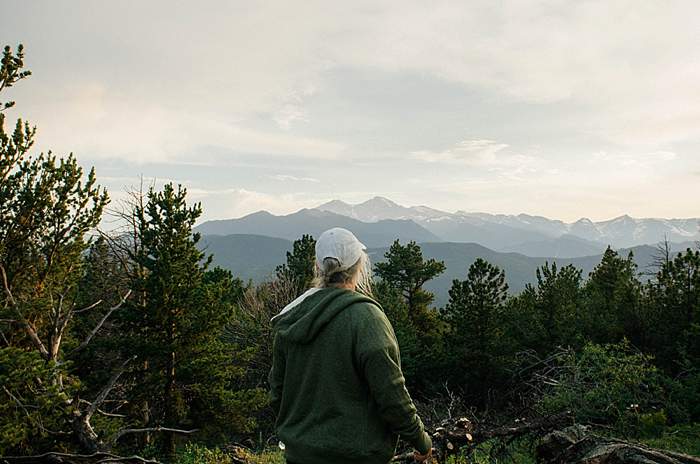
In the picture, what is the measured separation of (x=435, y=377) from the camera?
24047 mm

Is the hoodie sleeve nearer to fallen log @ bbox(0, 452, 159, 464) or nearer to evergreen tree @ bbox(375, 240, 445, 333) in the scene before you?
fallen log @ bbox(0, 452, 159, 464)

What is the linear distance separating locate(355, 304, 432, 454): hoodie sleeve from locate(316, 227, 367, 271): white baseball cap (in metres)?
0.33

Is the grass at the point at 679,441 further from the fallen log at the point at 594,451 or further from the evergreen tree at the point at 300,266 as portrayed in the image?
the evergreen tree at the point at 300,266

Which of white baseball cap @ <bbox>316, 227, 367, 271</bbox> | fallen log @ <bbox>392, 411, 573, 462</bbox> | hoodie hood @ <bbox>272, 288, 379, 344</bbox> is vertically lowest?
fallen log @ <bbox>392, 411, 573, 462</bbox>

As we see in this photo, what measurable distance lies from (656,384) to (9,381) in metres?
15.7

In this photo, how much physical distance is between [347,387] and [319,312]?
44 cm

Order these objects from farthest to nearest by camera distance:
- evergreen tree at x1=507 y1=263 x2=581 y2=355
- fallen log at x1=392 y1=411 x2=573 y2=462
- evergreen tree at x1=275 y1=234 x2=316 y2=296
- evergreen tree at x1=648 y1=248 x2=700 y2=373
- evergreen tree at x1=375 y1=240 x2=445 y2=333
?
evergreen tree at x1=375 y1=240 x2=445 y2=333, evergreen tree at x1=275 y1=234 x2=316 y2=296, evergreen tree at x1=507 y1=263 x2=581 y2=355, evergreen tree at x1=648 y1=248 x2=700 y2=373, fallen log at x1=392 y1=411 x2=573 y2=462

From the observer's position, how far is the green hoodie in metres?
2.45

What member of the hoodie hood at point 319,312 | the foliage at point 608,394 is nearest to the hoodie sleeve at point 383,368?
the hoodie hood at point 319,312

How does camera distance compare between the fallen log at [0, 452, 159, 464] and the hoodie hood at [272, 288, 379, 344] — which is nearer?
the hoodie hood at [272, 288, 379, 344]

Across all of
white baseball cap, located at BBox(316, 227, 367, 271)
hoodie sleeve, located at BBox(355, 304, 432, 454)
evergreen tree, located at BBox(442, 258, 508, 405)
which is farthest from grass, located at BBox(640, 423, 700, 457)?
evergreen tree, located at BBox(442, 258, 508, 405)

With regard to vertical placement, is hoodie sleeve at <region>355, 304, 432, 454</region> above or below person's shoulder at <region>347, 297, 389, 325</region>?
below

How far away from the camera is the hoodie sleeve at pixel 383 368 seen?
95.3 inches

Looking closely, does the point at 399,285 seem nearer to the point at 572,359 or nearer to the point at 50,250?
the point at 572,359
